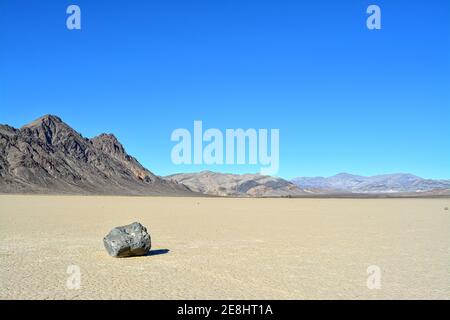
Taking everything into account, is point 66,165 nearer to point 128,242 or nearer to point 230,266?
point 128,242

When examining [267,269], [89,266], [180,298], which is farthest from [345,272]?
[89,266]

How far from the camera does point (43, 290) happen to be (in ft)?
27.7

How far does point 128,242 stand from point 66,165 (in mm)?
103749

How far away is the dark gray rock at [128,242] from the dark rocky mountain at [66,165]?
81453mm

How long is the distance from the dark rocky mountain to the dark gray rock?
8145cm

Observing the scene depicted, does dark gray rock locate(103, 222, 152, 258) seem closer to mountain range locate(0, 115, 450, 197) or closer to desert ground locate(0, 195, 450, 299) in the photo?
desert ground locate(0, 195, 450, 299)

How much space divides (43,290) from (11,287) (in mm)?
760

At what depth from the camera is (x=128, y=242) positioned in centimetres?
1213

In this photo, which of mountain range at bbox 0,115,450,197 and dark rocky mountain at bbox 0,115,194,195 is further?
dark rocky mountain at bbox 0,115,194,195

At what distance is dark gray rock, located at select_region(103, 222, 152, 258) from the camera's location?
476 inches

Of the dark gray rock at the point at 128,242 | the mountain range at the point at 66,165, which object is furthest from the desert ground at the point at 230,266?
the mountain range at the point at 66,165

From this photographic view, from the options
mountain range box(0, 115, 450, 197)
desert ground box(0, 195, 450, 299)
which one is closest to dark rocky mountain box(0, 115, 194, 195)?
mountain range box(0, 115, 450, 197)

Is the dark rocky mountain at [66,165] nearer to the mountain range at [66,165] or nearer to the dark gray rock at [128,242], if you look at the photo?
the mountain range at [66,165]

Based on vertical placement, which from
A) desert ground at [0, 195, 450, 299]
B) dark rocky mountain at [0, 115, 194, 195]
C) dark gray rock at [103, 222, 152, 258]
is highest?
dark rocky mountain at [0, 115, 194, 195]
